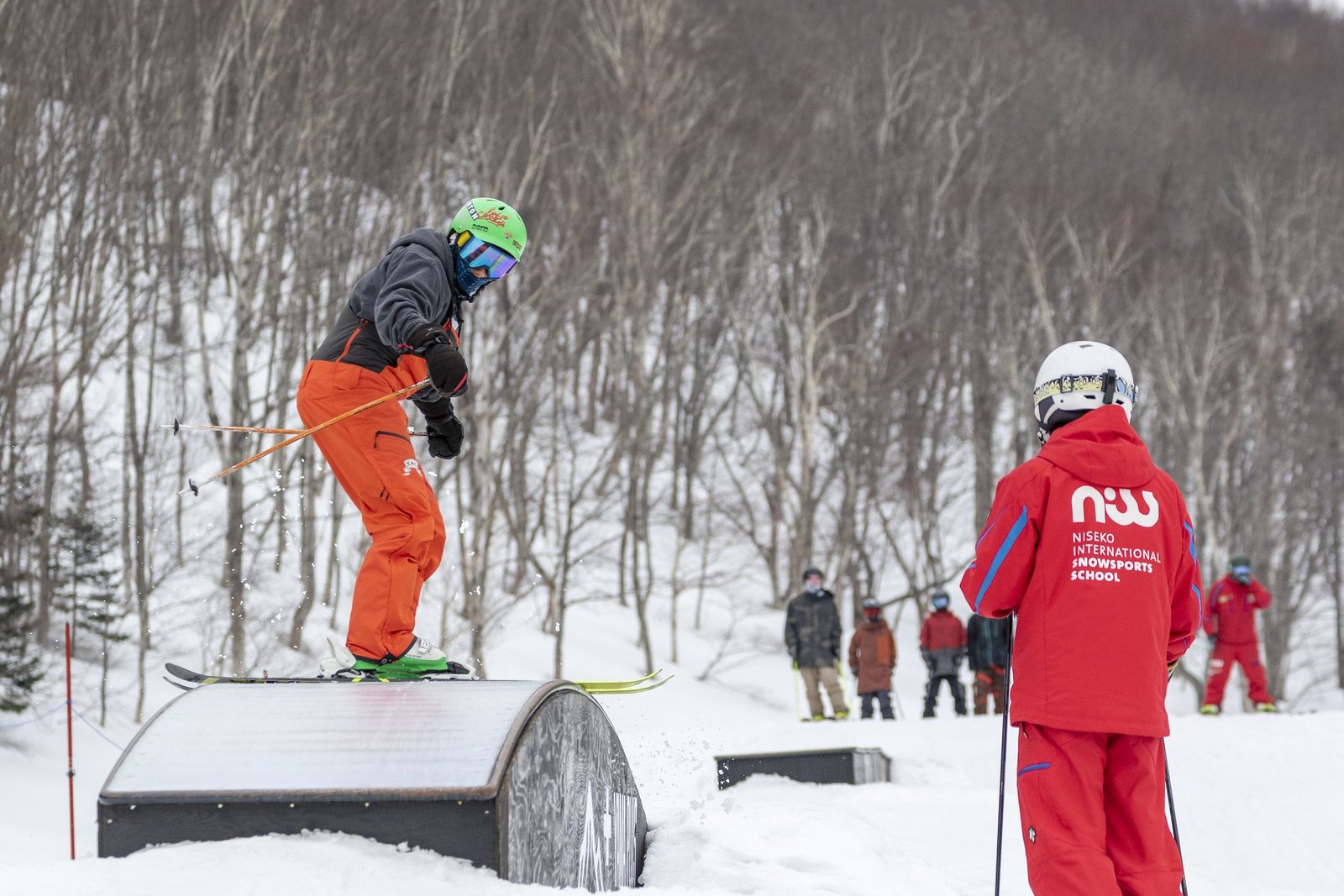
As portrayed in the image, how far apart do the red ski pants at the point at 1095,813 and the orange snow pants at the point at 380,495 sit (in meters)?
2.36

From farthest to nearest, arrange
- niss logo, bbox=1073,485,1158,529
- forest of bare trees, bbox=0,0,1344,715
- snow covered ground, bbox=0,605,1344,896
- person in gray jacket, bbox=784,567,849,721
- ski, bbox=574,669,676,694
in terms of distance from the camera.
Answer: forest of bare trees, bbox=0,0,1344,715, person in gray jacket, bbox=784,567,849,721, ski, bbox=574,669,676,694, niss logo, bbox=1073,485,1158,529, snow covered ground, bbox=0,605,1344,896

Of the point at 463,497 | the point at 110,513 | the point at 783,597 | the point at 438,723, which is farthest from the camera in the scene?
the point at 783,597

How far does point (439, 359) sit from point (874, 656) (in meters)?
12.8

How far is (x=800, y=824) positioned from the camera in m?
5.55

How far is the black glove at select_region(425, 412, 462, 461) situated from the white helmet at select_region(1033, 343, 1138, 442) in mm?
2396

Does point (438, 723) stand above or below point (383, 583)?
below

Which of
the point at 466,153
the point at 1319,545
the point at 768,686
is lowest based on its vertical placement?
the point at 768,686

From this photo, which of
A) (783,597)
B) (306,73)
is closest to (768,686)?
(783,597)

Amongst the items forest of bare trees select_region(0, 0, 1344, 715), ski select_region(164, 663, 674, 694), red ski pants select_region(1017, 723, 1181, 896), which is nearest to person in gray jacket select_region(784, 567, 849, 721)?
forest of bare trees select_region(0, 0, 1344, 715)

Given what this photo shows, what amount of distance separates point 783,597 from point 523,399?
24.8 ft

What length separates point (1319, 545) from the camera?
3161cm

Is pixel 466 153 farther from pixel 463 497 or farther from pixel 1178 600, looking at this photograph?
pixel 1178 600

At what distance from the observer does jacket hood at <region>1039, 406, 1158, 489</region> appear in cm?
369

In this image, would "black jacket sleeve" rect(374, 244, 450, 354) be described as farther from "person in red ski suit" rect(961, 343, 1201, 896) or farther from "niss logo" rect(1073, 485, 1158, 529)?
"niss logo" rect(1073, 485, 1158, 529)
